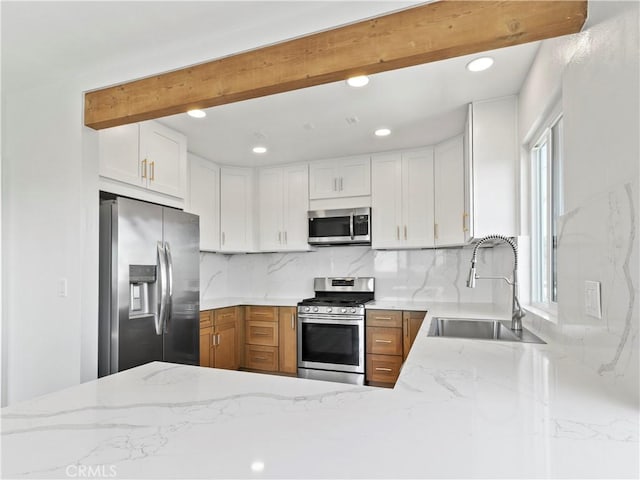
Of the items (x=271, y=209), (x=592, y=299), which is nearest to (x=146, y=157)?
(x=271, y=209)

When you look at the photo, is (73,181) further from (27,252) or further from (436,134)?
(436,134)

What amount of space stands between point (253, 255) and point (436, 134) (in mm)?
2553

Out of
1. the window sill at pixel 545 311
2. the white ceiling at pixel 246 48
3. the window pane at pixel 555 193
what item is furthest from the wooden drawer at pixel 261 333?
the window pane at pixel 555 193

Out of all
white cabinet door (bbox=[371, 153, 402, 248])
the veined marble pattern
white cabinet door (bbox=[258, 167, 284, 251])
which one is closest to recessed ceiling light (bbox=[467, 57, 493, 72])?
the veined marble pattern

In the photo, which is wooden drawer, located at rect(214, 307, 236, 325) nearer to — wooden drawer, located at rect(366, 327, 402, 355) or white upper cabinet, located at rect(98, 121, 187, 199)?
white upper cabinet, located at rect(98, 121, 187, 199)

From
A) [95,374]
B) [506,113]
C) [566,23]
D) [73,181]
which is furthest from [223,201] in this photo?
[566,23]

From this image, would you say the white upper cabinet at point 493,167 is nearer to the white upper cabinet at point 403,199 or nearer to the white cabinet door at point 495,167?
the white cabinet door at point 495,167

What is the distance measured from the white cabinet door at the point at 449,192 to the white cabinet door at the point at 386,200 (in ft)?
1.22

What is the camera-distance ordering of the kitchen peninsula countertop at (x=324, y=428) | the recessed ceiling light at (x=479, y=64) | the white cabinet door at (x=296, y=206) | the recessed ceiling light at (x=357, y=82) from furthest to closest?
the white cabinet door at (x=296, y=206) < the recessed ceiling light at (x=357, y=82) < the recessed ceiling light at (x=479, y=64) < the kitchen peninsula countertop at (x=324, y=428)

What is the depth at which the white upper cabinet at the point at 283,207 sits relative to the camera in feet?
13.3

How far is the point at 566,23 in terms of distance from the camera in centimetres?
133

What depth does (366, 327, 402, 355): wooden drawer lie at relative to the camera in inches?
133

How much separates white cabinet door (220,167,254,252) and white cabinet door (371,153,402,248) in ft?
4.55

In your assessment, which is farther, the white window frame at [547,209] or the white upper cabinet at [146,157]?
the white upper cabinet at [146,157]
